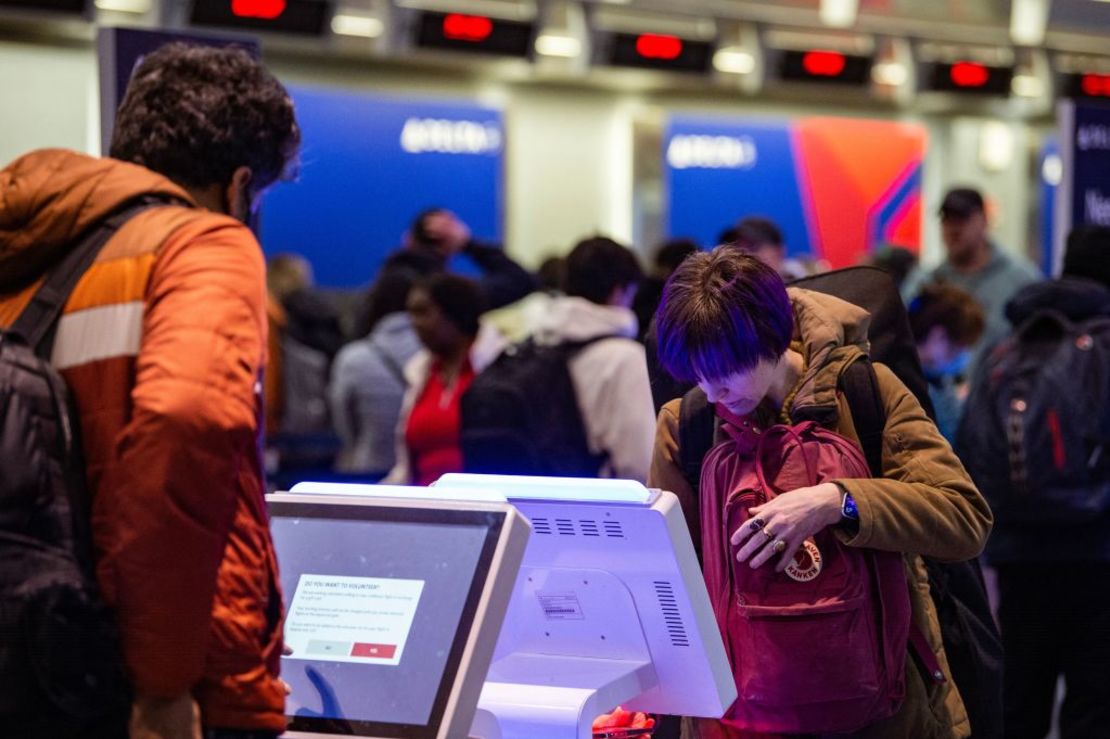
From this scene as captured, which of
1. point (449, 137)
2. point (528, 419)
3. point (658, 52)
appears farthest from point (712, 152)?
point (528, 419)

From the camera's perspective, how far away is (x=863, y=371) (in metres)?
2.77

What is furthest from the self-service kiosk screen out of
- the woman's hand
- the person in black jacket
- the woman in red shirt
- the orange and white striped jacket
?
the person in black jacket

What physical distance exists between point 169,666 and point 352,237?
24.9ft

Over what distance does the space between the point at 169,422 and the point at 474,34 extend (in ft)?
24.1

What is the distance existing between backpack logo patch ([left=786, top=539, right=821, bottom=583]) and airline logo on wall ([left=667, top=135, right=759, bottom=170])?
8.12 meters

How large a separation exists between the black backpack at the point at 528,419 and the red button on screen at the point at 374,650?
2645 mm

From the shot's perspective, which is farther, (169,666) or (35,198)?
(35,198)

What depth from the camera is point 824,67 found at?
33.8 ft

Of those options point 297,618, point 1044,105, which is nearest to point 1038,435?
point 297,618

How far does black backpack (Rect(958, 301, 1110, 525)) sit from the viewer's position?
14.9 feet

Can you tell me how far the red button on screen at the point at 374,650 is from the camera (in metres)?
2.36

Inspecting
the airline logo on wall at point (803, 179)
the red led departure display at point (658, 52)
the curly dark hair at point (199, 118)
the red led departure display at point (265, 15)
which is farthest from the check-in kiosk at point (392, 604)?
the airline logo on wall at point (803, 179)

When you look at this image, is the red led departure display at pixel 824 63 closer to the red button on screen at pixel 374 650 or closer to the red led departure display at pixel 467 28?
the red led departure display at pixel 467 28

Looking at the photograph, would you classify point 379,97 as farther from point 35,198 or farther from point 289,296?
point 35,198
